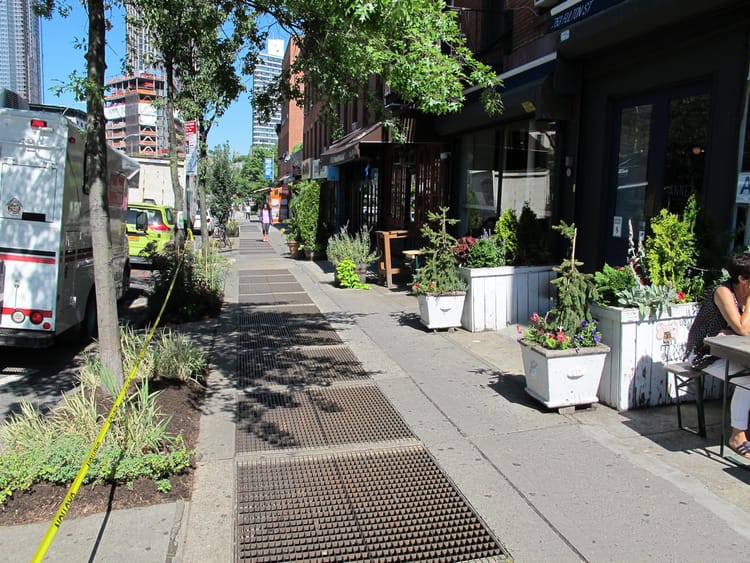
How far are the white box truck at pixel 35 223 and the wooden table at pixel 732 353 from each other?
6.67 m

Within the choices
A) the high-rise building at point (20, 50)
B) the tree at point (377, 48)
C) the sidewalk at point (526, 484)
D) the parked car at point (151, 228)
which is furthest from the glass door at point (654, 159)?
the parked car at point (151, 228)

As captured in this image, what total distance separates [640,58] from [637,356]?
12.8 ft

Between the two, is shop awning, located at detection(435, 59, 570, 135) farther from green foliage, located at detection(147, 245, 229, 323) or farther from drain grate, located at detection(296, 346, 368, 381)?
green foliage, located at detection(147, 245, 229, 323)

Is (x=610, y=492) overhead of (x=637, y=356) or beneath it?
beneath

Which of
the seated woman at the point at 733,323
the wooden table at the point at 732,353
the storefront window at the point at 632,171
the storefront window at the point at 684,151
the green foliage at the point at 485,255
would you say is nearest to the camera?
the wooden table at the point at 732,353

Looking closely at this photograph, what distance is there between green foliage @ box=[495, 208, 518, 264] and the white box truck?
5573mm

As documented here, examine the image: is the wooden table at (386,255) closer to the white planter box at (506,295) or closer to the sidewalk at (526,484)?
the white planter box at (506,295)

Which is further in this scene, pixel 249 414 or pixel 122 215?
pixel 122 215

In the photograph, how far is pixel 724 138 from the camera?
605 centimetres

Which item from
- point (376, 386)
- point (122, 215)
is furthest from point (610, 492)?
point (122, 215)

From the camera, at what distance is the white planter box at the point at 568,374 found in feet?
17.1

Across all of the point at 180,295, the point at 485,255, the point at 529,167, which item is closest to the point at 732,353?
the point at 485,255

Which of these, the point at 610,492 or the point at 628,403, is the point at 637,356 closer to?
the point at 628,403

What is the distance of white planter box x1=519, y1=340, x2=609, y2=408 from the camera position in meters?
5.22
